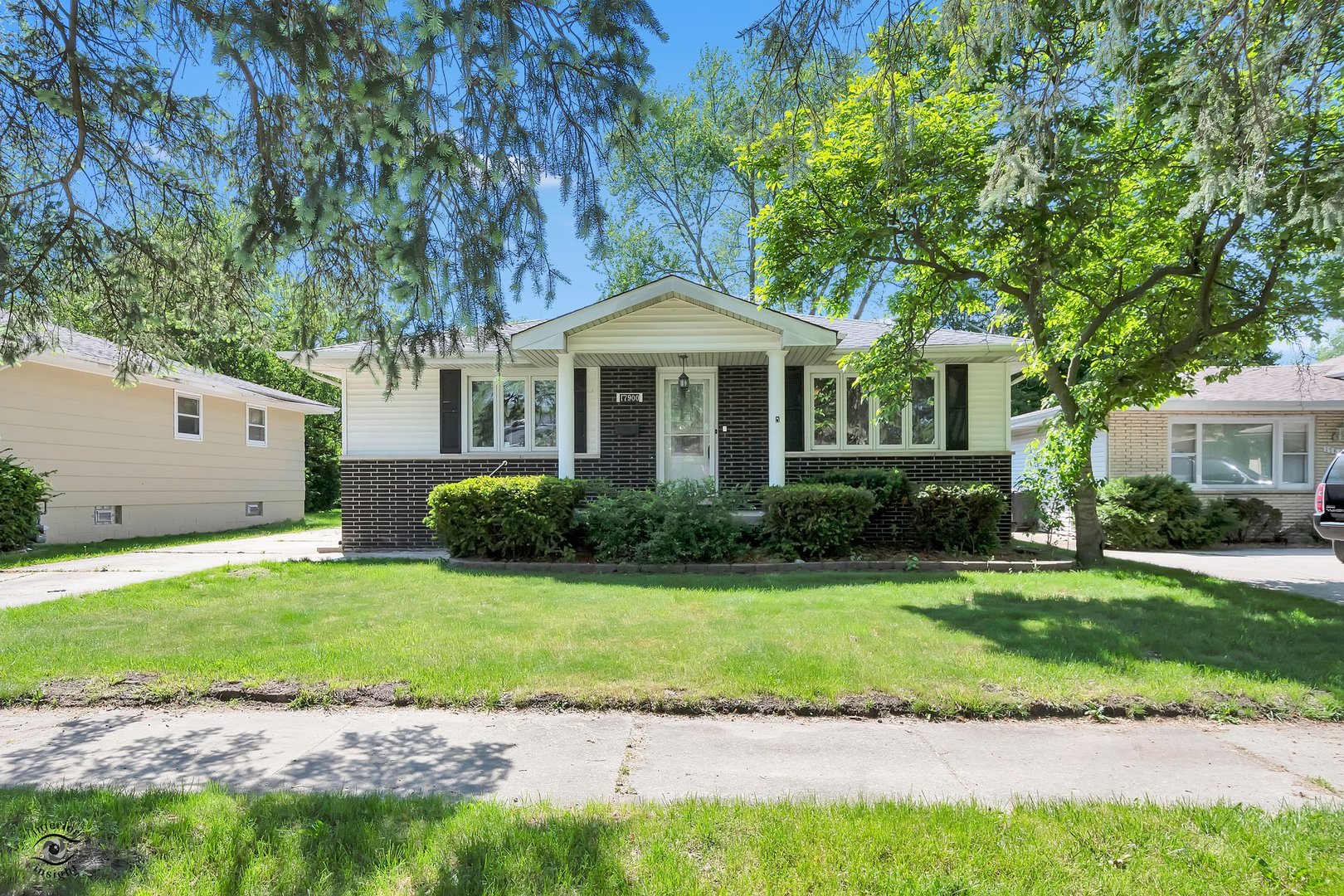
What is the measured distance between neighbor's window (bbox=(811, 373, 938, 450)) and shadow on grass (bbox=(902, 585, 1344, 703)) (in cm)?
487

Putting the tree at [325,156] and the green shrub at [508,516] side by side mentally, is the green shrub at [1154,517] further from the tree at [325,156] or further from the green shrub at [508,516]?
the tree at [325,156]

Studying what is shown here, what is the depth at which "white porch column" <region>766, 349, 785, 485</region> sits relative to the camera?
11.0 m

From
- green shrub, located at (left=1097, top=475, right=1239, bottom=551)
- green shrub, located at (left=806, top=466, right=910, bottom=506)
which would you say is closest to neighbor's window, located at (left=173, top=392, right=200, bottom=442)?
green shrub, located at (left=806, top=466, right=910, bottom=506)

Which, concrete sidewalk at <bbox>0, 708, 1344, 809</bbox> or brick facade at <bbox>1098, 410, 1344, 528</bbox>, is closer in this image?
concrete sidewalk at <bbox>0, 708, 1344, 809</bbox>

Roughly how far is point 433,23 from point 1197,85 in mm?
5406

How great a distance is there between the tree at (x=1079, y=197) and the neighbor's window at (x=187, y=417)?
13.8 m

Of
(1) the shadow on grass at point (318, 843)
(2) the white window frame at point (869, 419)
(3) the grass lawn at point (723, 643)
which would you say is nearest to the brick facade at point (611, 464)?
(2) the white window frame at point (869, 419)

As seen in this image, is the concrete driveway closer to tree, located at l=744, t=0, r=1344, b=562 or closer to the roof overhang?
tree, located at l=744, t=0, r=1344, b=562

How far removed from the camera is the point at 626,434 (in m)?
12.6

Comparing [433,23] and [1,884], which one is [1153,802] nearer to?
[1,884]

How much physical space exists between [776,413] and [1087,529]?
4.69 metres

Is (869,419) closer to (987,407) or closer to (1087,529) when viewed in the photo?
(987,407)

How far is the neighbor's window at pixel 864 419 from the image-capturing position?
1244 centimetres

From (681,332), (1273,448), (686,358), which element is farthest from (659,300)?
Answer: (1273,448)
